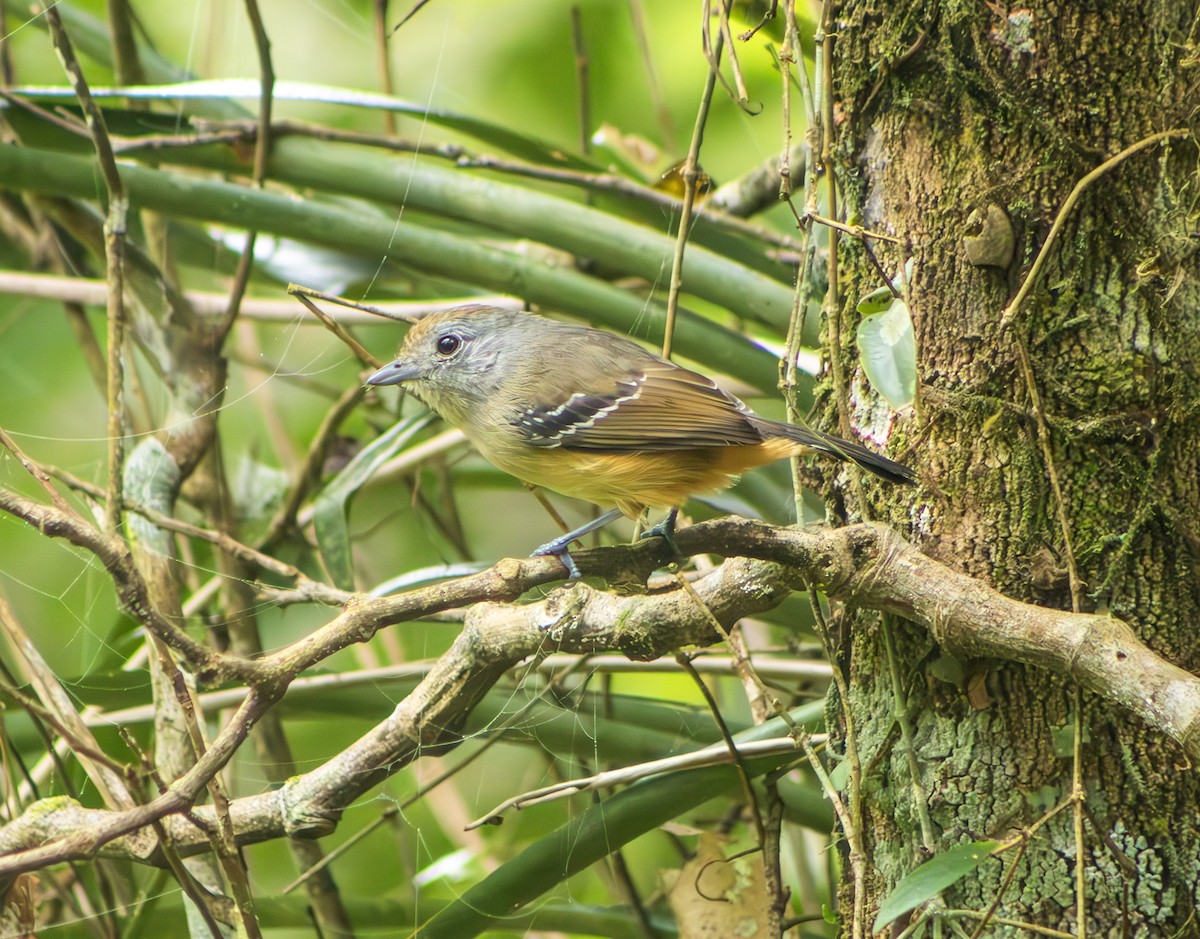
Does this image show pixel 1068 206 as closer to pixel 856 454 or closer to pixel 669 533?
pixel 856 454

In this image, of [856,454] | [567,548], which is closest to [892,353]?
[856,454]

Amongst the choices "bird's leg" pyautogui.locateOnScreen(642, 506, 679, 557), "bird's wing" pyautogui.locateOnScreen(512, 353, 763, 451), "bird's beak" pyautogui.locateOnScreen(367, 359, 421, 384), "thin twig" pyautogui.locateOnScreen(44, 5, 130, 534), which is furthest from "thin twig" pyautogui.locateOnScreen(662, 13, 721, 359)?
"thin twig" pyautogui.locateOnScreen(44, 5, 130, 534)

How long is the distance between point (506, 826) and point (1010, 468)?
2.48m

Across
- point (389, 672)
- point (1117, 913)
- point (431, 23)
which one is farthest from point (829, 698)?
point (431, 23)

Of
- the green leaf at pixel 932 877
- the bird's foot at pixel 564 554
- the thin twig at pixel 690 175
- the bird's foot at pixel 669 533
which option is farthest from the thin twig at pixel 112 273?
the green leaf at pixel 932 877

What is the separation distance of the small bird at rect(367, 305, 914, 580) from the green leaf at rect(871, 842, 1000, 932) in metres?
0.92

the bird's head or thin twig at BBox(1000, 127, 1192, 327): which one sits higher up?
thin twig at BBox(1000, 127, 1192, 327)

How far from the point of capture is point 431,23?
5.02 meters

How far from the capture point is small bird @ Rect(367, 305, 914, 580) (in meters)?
2.57

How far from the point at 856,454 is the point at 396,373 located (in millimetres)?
1314

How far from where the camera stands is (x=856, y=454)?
1999 millimetres

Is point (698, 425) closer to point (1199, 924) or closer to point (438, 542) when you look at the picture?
point (1199, 924)

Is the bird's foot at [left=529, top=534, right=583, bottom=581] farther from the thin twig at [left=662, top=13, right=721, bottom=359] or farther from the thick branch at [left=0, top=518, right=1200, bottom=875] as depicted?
the thin twig at [left=662, top=13, right=721, bottom=359]

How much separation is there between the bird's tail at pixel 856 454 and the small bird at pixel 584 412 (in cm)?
17
